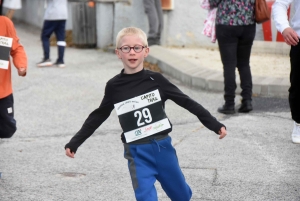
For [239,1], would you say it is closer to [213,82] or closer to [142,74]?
[213,82]

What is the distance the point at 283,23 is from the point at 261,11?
1451 mm

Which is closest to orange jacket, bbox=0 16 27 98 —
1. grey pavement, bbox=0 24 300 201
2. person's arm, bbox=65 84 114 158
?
grey pavement, bbox=0 24 300 201

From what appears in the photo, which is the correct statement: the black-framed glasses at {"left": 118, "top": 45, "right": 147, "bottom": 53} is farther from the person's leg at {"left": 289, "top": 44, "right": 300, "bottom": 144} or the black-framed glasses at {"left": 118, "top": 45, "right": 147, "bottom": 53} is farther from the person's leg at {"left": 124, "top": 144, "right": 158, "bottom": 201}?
the person's leg at {"left": 289, "top": 44, "right": 300, "bottom": 144}

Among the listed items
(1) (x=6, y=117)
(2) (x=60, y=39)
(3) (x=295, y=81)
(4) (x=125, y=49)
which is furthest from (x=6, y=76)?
(2) (x=60, y=39)

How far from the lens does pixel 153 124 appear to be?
4266mm

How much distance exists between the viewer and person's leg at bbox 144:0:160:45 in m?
11.7

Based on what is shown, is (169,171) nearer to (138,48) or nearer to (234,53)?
(138,48)

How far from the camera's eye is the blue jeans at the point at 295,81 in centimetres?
625

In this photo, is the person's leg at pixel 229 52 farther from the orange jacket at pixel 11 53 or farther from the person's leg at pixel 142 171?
the person's leg at pixel 142 171

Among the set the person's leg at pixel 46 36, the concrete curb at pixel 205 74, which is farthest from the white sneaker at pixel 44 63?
the concrete curb at pixel 205 74

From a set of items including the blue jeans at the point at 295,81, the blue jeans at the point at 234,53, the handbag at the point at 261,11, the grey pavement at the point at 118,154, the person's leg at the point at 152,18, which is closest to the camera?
the grey pavement at the point at 118,154

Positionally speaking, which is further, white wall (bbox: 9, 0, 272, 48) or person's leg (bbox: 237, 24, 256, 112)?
white wall (bbox: 9, 0, 272, 48)

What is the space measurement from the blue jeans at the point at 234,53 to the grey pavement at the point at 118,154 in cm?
30

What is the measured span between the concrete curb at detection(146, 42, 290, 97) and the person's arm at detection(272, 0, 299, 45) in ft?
8.02
